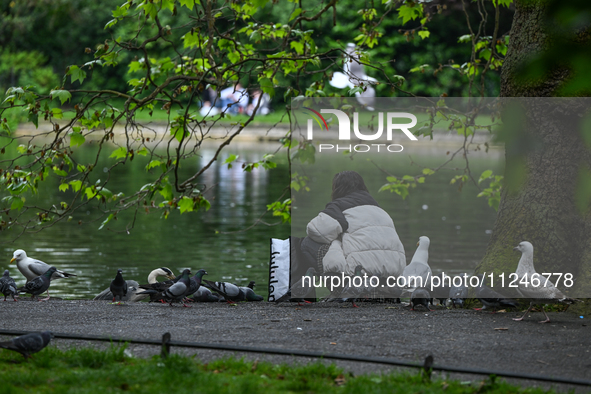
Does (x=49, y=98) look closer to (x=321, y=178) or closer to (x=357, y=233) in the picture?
(x=321, y=178)

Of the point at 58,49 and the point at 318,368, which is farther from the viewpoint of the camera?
the point at 58,49

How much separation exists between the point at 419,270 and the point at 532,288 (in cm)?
98

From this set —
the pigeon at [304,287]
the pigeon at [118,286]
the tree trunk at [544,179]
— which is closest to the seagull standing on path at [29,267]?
the pigeon at [118,286]

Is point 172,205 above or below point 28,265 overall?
above

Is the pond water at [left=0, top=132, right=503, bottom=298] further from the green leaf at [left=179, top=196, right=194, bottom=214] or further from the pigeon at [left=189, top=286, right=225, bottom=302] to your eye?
the pigeon at [left=189, top=286, right=225, bottom=302]

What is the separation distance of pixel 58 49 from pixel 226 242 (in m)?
37.1

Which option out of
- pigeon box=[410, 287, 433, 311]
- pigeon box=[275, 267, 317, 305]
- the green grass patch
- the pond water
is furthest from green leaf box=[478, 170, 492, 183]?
the green grass patch

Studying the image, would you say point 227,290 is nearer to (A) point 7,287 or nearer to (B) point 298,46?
(A) point 7,287

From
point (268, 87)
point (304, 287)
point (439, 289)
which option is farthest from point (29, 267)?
point (439, 289)

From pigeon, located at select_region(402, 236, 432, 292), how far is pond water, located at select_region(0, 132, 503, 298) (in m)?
0.55

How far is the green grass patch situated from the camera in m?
3.86

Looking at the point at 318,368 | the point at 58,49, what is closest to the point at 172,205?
the point at 318,368

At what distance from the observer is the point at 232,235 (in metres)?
15.7

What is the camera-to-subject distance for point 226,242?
14797 millimetres
